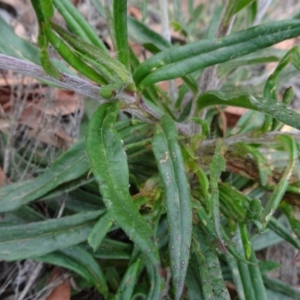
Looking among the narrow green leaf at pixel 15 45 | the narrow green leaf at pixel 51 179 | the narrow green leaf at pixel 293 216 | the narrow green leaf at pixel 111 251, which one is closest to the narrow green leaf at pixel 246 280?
the narrow green leaf at pixel 293 216

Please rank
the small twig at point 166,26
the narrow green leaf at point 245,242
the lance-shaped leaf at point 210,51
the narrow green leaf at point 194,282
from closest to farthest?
the lance-shaped leaf at point 210,51
the narrow green leaf at point 245,242
the narrow green leaf at point 194,282
the small twig at point 166,26

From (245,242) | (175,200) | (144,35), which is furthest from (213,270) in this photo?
(144,35)

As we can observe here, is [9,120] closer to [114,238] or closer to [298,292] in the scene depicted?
[114,238]

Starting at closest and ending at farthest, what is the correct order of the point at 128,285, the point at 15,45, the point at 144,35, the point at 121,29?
the point at 121,29 < the point at 128,285 < the point at 15,45 < the point at 144,35

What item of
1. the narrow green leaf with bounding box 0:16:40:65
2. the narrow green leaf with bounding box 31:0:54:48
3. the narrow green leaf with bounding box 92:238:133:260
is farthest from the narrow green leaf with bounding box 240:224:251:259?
the narrow green leaf with bounding box 0:16:40:65

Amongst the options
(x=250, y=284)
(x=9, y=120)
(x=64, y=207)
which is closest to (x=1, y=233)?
(x=64, y=207)

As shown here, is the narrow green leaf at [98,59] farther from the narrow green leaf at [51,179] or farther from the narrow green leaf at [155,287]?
the narrow green leaf at [155,287]

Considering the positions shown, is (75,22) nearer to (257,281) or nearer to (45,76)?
(45,76)

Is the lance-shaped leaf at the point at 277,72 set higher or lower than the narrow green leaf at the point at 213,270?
higher
